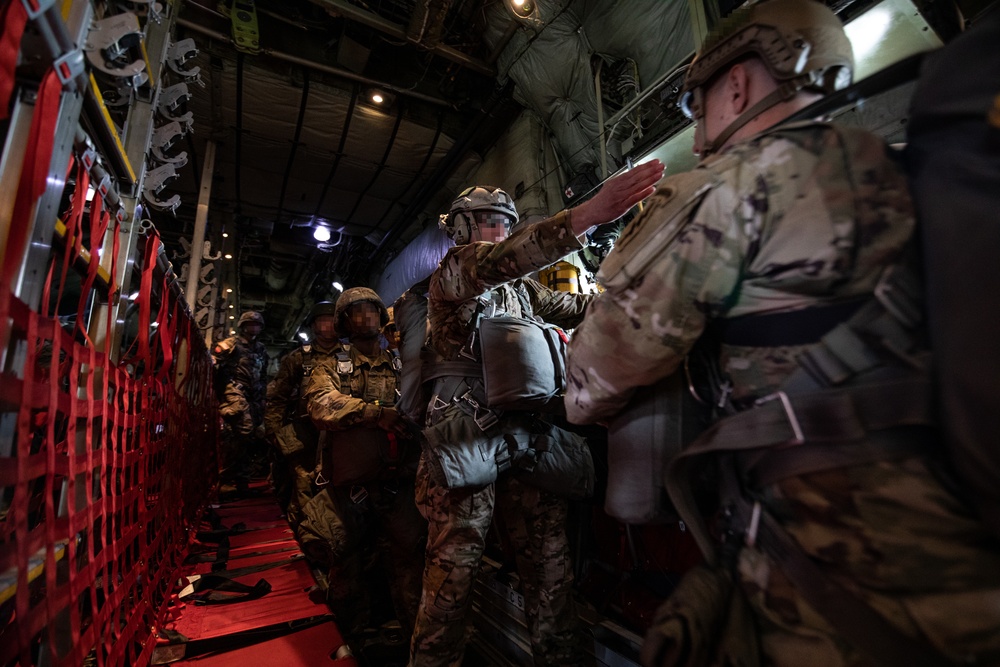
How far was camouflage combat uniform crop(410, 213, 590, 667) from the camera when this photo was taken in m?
1.70

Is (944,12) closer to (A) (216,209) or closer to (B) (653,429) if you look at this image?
(B) (653,429)

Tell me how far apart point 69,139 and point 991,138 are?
6.20ft

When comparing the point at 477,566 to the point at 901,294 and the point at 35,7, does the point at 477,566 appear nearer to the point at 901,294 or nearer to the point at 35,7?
the point at 901,294

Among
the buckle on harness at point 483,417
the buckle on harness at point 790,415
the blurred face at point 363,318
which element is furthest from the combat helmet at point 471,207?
the buckle on harness at point 790,415

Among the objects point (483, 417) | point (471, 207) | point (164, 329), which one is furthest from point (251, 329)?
point (483, 417)

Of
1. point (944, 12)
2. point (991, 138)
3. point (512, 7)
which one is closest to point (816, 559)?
point (991, 138)

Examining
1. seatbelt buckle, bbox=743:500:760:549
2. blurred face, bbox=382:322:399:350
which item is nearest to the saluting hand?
seatbelt buckle, bbox=743:500:760:549

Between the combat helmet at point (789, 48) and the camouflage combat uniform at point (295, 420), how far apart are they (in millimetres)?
3960

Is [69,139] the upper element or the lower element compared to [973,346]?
upper

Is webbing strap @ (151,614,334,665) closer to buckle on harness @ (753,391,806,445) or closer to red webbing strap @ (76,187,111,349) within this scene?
red webbing strap @ (76,187,111,349)

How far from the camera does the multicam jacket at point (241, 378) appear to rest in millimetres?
6414

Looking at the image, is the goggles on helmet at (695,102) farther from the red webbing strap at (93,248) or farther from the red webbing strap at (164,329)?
the red webbing strap at (164,329)

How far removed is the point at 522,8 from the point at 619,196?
3639 millimetres

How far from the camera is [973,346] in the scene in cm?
57
